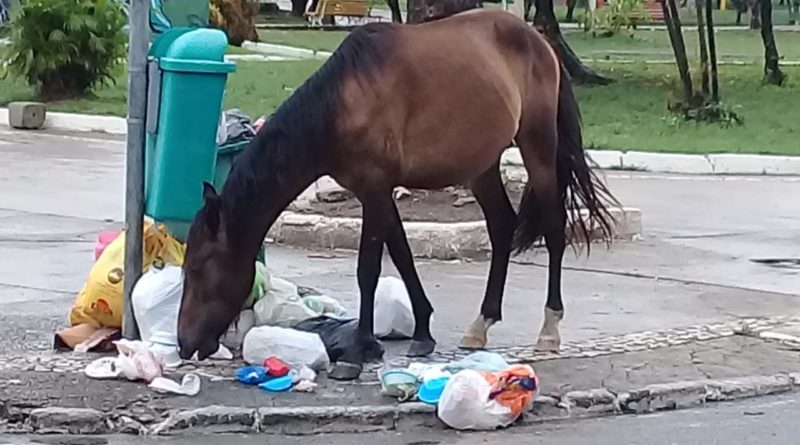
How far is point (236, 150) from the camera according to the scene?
834 centimetres

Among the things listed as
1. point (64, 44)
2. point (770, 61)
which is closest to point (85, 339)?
point (64, 44)

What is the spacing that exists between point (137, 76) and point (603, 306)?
134 inches

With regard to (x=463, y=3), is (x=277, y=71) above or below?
below

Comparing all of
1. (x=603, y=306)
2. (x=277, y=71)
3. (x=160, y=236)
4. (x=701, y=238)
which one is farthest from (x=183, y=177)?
(x=277, y=71)

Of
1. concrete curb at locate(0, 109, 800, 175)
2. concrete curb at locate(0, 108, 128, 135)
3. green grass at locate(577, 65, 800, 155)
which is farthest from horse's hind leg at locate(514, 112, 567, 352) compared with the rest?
concrete curb at locate(0, 108, 128, 135)

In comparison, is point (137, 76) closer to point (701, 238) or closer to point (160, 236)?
point (160, 236)

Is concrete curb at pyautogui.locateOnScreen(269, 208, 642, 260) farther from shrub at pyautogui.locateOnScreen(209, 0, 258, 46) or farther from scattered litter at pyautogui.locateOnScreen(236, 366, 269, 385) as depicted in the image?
shrub at pyautogui.locateOnScreen(209, 0, 258, 46)

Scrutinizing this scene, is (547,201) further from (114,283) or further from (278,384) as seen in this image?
(114,283)

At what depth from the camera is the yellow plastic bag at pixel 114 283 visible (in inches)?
315

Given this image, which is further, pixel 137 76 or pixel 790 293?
pixel 790 293

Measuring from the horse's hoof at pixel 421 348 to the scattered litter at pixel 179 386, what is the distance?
130cm

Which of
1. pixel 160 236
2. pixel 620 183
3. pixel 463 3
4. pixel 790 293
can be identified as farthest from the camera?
pixel 620 183

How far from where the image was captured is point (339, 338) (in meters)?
7.66

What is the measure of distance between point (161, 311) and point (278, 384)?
0.86m
